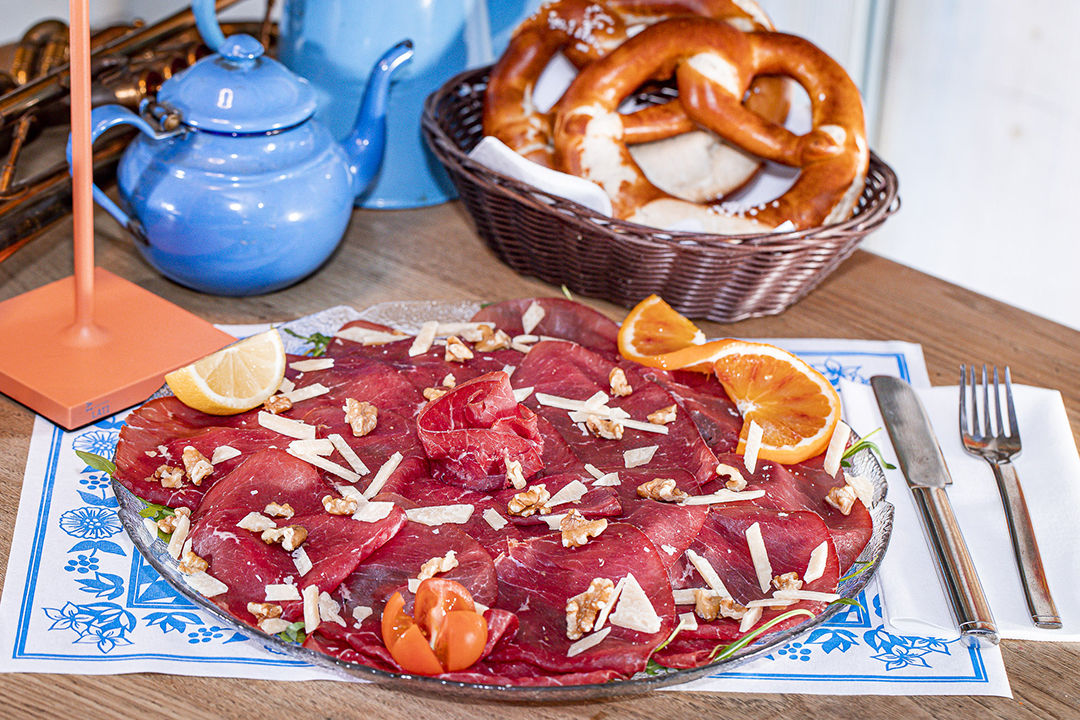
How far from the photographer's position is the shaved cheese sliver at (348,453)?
0.91m

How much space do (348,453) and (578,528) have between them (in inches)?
9.4

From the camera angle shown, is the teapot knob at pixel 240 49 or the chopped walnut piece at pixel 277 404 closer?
the chopped walnut piece at pixel 277 404

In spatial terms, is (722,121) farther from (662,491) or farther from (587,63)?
(662,491)

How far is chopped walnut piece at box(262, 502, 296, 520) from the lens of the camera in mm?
843

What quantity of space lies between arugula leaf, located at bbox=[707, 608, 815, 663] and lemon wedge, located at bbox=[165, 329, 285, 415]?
508 mm

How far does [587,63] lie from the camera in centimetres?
145

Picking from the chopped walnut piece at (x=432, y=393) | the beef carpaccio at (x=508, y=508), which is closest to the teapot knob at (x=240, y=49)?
the beef carpaccio at (x=508, y=508)

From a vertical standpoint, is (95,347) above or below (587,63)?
below

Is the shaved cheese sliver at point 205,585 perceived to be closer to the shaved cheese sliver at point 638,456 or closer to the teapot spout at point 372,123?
the shaved cheese sliver at point 638,456

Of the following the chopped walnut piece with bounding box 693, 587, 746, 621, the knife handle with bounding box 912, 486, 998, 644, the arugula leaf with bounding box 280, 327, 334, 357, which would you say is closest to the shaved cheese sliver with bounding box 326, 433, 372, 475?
the arugula leaf with bounding box 280, 327, 334, 357

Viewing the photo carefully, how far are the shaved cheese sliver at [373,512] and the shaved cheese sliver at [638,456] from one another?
24cm

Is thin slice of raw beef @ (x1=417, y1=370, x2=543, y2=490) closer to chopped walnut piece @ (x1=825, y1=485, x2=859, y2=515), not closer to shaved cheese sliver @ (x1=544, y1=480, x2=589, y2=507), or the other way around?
shaved cheese sliver @ (x1=544, y1=480, x2=589, y2=507)

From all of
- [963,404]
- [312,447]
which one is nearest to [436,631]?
[312,447]

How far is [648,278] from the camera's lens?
1257mm
